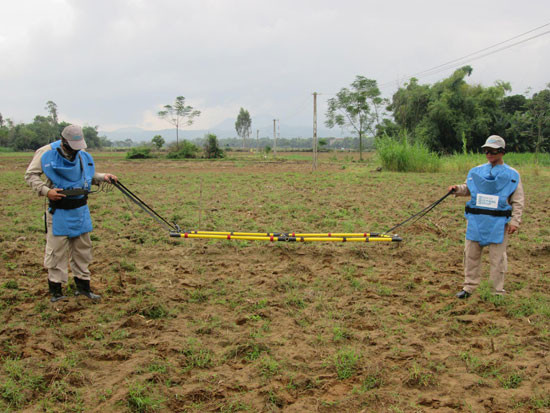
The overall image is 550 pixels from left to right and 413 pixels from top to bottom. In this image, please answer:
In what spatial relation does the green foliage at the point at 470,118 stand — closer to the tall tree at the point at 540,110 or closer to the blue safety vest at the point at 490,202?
the tall tree at the point at 540,110

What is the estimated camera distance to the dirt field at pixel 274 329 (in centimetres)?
305

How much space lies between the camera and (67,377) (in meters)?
3.20

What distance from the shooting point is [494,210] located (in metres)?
4.58

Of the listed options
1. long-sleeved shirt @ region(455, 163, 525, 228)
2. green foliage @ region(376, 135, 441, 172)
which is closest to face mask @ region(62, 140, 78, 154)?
long-sleeved shirt @ region(455, 163, 525, 228)

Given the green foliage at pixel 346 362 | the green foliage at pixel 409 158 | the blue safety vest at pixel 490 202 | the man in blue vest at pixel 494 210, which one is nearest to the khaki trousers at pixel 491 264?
the man in blue vest at pixel 494 210

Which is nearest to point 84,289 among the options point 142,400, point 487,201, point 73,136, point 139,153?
point 73,136

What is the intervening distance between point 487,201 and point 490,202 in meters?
0.03

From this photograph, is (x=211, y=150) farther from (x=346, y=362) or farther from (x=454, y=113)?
(x=346, y=362)

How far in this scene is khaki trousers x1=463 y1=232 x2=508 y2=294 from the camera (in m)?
4.66

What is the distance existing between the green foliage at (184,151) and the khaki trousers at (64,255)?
127ft

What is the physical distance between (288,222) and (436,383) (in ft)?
18.5

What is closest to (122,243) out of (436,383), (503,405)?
(436,383)

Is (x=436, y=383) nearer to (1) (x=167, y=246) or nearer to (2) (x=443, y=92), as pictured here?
(1) (x=167, y=246)

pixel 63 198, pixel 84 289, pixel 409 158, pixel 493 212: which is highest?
pixel 409 158
